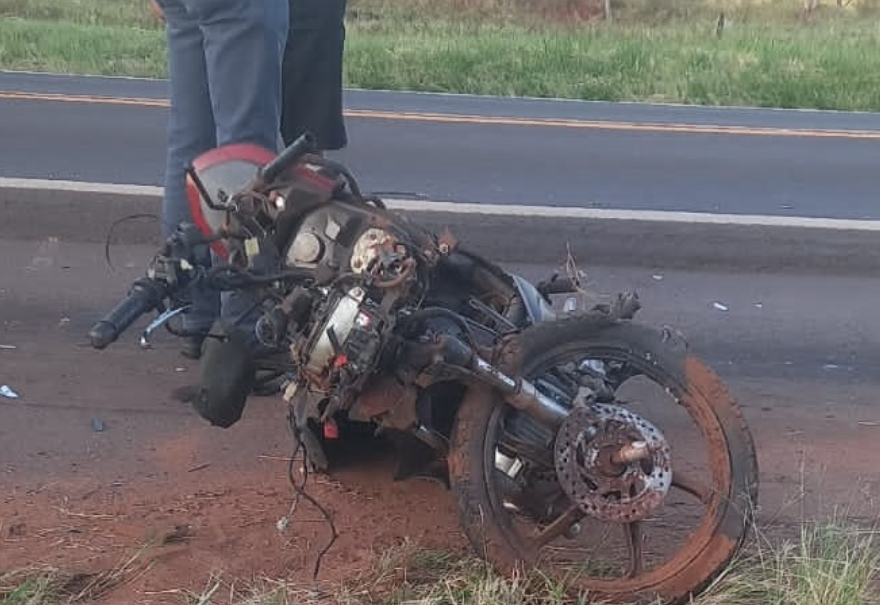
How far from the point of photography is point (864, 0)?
1310 inches

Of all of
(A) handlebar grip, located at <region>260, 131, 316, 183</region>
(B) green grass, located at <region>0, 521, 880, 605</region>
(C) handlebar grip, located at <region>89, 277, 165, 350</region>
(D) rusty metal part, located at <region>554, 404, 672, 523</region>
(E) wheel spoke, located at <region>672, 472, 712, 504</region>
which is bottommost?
(B) green grass, located at <region>0, 521, 880, 605</region>

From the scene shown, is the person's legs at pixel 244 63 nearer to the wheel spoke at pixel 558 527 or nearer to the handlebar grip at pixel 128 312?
the handlebar grip at pixel 128 312

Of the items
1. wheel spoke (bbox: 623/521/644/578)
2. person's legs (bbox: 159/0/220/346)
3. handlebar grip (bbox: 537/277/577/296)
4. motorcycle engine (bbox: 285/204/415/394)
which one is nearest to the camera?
motorcycle engine (bbox: 285/204/415/394)

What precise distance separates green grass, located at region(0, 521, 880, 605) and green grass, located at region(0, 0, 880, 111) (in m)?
11.6

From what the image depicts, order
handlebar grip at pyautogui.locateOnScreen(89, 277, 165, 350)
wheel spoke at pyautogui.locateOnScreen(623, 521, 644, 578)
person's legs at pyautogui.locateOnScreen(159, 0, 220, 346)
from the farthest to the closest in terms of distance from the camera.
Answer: person's legs at pyautogui.locateOnScreen(159, 0, 220, 346) < wheel spoke at pyautogui.locateOnScreen(623, 521, 644, 578) < handlebar grip at pyautogui.locateOnScreen(89, 277, 165, 350)

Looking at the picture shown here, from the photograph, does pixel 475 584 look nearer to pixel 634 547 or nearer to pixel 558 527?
pixel 558 527

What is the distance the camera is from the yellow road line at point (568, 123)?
37.2 feet

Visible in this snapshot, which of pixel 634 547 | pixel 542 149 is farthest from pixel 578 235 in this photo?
pixel 634 547

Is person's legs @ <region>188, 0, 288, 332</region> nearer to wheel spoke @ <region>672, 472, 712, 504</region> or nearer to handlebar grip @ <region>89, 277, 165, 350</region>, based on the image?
handlebar grip @ <region>89, 277, 165, 350</region>

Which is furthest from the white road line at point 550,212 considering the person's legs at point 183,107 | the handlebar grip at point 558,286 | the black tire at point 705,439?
the black tire at point 705,439

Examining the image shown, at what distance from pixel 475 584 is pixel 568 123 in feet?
28.4

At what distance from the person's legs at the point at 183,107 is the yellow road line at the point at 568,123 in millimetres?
6422

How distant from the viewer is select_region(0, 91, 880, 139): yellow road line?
37.2ft

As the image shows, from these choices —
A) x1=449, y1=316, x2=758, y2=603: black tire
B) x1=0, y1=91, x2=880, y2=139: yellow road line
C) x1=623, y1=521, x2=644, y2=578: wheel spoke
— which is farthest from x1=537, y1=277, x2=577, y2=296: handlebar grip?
x1=0, y1=91, x2=880, y2=139: yellow road line
